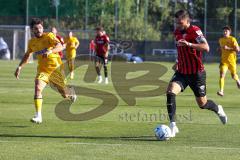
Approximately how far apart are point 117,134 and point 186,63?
1.80 metres

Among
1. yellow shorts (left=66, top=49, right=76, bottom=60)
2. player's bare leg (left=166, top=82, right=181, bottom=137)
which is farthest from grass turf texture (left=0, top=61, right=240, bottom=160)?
yellow shorts (left=66, top=49, right=76, bottom=60)

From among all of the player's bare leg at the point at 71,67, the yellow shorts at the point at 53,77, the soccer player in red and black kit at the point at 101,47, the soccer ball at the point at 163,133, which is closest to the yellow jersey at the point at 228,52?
the soccer player in red and black kit at the point at 101,47

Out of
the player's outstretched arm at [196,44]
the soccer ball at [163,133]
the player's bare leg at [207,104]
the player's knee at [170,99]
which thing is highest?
the player's outstretched arm at [196,44]

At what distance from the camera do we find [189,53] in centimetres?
1226

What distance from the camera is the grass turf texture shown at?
9961mm

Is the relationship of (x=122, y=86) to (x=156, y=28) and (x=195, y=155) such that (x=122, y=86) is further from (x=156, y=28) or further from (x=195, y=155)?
(x=156, y=28)

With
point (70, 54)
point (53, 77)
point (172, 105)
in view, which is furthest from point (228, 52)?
point (70, 54)

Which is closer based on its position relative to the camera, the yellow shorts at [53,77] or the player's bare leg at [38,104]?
the player's bare leg at [38,104]

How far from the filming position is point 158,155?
9.84 metres

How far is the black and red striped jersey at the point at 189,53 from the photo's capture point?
12.1m

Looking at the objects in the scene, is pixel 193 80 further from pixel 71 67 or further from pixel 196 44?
Answer: pixel 71 67

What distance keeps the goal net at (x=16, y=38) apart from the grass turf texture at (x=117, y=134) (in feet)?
114

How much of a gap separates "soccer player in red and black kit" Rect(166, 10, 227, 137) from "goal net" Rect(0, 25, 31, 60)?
4027 cm

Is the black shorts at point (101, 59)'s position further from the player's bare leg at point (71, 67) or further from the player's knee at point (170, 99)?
the player's knee at point (170, 99)
